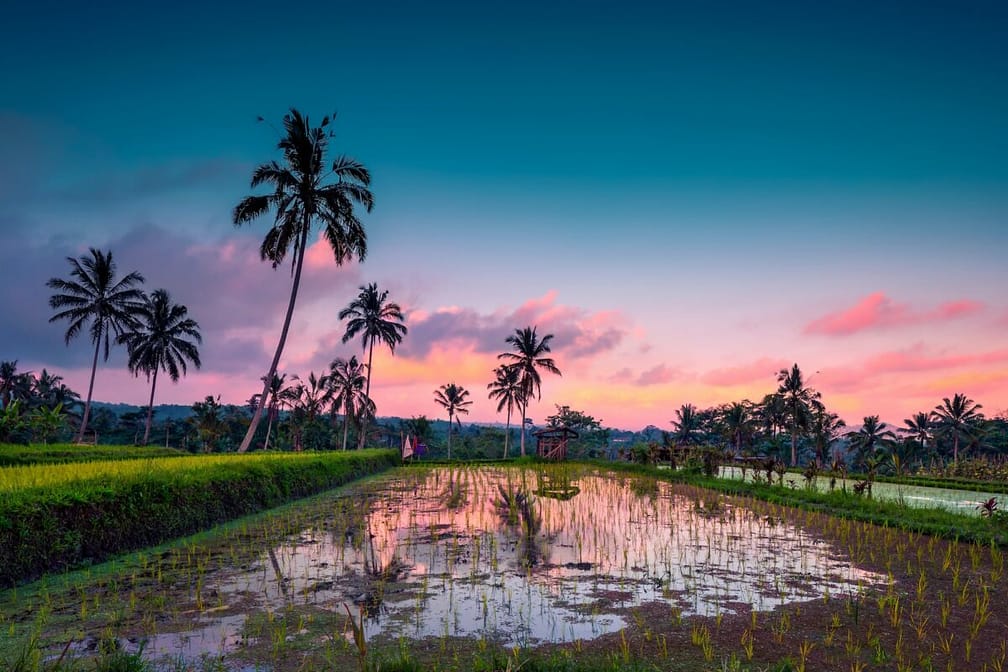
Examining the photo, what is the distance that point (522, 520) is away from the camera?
12.7 meters

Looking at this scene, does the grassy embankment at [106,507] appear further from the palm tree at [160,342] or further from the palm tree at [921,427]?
the palm tree at [921,427]

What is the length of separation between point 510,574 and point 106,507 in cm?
640

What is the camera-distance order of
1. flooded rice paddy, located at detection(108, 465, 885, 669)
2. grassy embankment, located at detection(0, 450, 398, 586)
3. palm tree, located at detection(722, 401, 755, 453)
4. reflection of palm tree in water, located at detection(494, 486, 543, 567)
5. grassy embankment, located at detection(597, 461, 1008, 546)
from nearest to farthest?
flooded rice paddy, located at detection(108, 465, 885, 669) → grassy embankment, located at detection(0, 450, 398, 586) → reflection of palm tree in water, located at detection(494, 486, 543, 567) → grassy embankment, located at detection(597, 461, 1008, 546) → palm tree, located at detection(722, 401, 755, 453)

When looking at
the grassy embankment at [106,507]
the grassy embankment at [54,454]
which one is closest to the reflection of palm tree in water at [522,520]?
the grassy embankment at [106,507]

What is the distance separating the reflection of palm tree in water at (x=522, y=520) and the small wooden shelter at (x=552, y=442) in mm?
21022

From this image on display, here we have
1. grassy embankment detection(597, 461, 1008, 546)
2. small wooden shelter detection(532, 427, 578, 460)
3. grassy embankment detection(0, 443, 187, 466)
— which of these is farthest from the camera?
small wooden shelter detection(532, 427, 578, 460)

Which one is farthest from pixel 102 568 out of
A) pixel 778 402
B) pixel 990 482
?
pixel 778 402

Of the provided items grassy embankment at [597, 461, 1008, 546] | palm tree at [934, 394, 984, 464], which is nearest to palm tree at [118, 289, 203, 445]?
grassy embankment at [597, 461, 1008, 546]

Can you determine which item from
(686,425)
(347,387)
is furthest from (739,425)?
(347,387)

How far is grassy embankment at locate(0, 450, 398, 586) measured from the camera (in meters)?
7.19

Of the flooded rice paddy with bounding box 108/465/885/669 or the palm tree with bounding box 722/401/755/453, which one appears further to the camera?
the palm tree with bounding box 722/401/755/453

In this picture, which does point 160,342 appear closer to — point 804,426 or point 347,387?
point 347,387

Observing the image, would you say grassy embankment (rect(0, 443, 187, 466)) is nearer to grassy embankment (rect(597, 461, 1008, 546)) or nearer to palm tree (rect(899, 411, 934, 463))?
grassy embankment (rect(597, 461, 1008, 546))

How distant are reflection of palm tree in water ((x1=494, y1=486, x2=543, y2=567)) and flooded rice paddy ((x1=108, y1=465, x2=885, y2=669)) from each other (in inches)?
1.9
